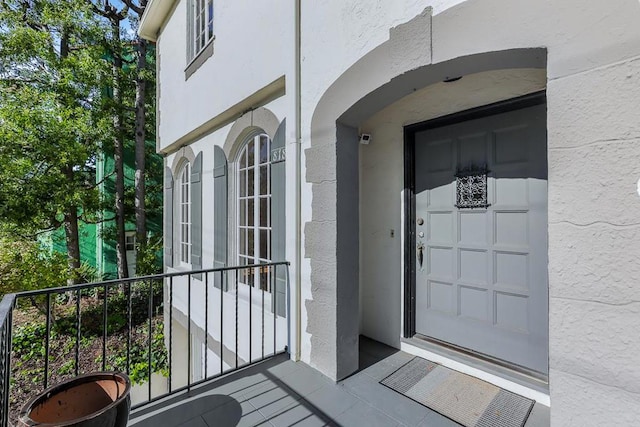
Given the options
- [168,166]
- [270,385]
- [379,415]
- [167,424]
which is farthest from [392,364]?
[168,166]

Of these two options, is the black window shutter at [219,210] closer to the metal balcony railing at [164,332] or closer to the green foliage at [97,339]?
the metal balcony railing at [164,332]

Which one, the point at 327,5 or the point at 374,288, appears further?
the point at 374,288

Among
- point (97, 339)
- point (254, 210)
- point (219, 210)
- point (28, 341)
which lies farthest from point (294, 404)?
point (28, 341)

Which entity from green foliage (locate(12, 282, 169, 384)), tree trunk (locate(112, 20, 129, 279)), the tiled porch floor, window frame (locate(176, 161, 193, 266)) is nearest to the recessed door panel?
the tiled porch floor

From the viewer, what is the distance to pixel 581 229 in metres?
1.47

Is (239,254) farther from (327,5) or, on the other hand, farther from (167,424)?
(327,5)

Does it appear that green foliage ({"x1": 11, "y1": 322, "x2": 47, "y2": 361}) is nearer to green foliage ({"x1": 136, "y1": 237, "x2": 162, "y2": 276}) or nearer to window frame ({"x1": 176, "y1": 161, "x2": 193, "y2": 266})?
green foliage ({"x1": 136, "y1": 237, "x2": 162, "y2": 276})

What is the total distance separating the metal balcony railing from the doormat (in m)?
1.19

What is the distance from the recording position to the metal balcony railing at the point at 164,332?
3641 millimetres

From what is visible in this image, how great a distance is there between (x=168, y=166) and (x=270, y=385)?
5808 mm

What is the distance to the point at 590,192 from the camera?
1440 mm

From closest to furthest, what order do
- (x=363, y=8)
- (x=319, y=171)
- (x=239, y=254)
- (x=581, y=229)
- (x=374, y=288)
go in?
(x=581, y=229) → (x=363, y=8) → (x=319, y=171) → (x=374, y=288) → (x=239, y=254)

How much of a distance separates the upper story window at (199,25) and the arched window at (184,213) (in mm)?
2159

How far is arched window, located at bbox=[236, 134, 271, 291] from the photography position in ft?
13.1
